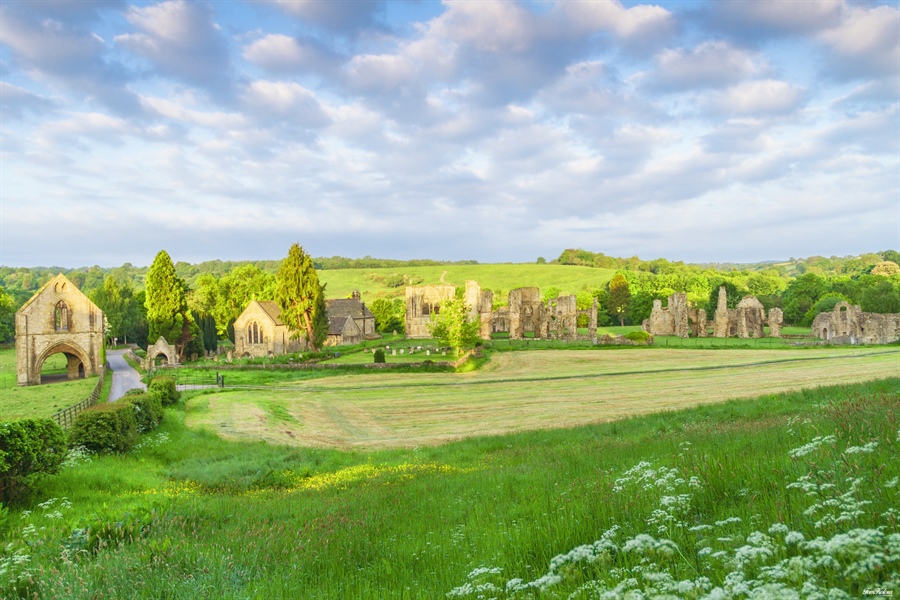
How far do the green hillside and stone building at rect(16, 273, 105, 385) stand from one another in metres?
83.1

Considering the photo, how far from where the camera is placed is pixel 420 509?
27.2ft

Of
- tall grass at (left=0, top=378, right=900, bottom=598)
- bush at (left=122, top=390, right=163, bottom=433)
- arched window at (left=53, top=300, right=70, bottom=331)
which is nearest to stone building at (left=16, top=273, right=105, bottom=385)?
arched window at (left=53, top=300, right=70, bottom=331)

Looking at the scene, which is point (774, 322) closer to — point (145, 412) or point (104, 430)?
point (145, 412)

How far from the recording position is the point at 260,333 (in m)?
68.6

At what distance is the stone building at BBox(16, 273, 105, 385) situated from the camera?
47.5 meters

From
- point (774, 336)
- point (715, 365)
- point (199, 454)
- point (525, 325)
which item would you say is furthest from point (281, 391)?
A: point (774, 336)

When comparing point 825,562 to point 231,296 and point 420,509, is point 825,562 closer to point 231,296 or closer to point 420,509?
point 420,509

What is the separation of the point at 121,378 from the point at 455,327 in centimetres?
3031

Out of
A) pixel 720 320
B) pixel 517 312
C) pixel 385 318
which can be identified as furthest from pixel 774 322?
pixel 385 318

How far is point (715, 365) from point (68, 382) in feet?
179

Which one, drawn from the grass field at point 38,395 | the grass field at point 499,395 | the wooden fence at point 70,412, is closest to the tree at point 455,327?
the grass field at point 499,395

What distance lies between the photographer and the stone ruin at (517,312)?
78000mm

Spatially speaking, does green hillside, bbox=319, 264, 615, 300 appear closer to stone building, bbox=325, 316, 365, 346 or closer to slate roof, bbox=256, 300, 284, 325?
stone building, bbox=325, 316, 365, 346

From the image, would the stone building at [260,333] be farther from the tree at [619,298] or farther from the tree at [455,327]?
the tree at [619,298]
